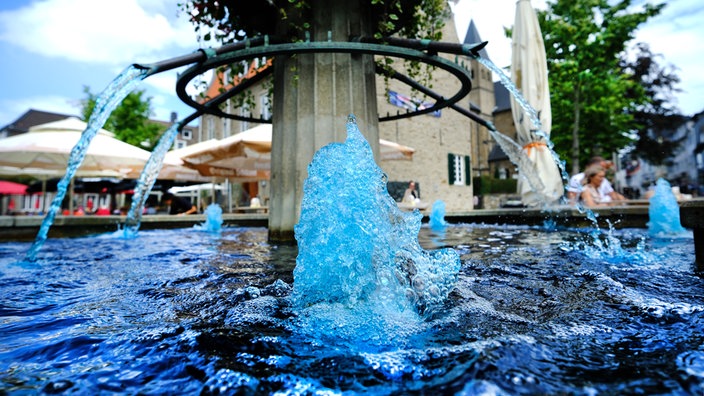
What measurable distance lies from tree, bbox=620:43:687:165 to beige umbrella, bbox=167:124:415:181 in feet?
59.2

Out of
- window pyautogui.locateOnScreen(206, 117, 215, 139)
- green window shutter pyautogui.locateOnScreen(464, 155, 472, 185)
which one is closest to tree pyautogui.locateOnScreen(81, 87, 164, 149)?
window pyautogui.locateOnScreen(206, 117, 215, 139)

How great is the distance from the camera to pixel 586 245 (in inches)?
148

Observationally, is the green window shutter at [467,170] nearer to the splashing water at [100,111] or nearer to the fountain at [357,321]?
the fountain at [357,321]

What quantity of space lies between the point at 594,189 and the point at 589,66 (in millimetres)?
13950

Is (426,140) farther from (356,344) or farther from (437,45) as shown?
(356,344)

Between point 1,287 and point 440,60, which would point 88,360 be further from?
point 440,60

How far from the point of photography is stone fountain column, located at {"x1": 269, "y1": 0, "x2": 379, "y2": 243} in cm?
401

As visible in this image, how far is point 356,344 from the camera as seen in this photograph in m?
1.29

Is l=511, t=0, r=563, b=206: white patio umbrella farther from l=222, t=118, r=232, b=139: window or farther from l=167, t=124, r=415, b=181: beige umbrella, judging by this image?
l=222, t=118, r=232, b=139: window

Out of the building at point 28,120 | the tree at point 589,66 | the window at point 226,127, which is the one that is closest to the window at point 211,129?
the window at point 226,127

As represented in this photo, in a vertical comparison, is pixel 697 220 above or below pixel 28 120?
below

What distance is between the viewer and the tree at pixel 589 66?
680 inches

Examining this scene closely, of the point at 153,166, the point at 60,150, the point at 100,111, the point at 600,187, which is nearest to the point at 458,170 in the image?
the point at 600,187

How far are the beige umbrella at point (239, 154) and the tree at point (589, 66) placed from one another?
11.0 meters
